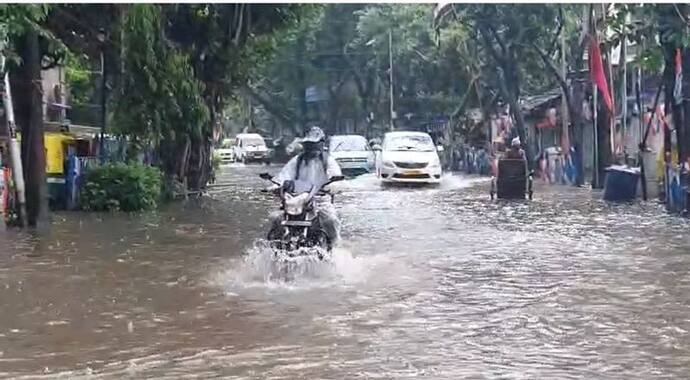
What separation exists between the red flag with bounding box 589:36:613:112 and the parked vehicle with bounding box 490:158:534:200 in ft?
13.4

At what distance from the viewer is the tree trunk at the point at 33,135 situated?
1742 cm

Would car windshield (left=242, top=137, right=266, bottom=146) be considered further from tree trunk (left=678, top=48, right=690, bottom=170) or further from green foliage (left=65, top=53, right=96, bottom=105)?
tree trunk (left=678, top=48, right=690, bottom=170)

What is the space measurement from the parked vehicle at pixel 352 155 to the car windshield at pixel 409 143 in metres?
4.71

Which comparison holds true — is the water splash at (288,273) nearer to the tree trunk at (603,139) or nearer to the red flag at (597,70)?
the red flag at (597,70)

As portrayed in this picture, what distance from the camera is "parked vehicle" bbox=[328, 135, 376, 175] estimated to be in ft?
121

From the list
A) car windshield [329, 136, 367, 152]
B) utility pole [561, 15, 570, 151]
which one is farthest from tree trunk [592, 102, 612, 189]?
car windshield [329, 136, 367, 152]

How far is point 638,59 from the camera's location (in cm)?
1414

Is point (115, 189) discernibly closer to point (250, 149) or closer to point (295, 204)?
point (295, 204)

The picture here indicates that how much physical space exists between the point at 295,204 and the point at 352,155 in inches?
1049

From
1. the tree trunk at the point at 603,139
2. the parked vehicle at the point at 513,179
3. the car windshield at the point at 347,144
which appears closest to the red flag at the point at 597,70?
the tree trunk at the point at 603,139

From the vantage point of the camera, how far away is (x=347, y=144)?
1485 inches

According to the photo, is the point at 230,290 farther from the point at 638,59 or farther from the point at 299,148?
the point at 638,59

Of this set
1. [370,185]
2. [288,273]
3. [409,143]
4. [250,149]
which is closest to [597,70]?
[409,143]

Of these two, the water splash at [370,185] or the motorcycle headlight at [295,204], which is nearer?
the motorcycle headlight at [295,204]
